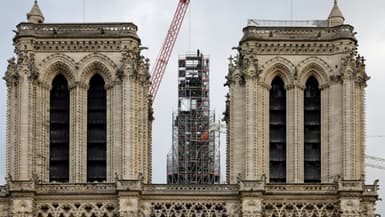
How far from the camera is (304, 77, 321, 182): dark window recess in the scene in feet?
249

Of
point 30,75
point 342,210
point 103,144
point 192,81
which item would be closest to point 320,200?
point 342,210

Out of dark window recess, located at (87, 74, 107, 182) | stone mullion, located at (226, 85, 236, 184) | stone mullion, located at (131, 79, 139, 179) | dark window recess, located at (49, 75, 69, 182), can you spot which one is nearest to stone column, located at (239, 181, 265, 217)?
stone mullion, located at (226, 85, 236, 184)

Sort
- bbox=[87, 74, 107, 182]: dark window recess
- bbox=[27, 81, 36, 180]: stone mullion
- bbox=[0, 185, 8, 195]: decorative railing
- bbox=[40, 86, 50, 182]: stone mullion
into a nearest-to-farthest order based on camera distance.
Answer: bbox=[27, 81, 36, 180]: stone mullion
bbox=[0, 185, 8, 195]: decorative railing
bbox=[40, 86, 50, 182]: stone mullion
bbox=[87, 74, 107, 182]: dark window recess

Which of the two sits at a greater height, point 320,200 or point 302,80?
point 302,80

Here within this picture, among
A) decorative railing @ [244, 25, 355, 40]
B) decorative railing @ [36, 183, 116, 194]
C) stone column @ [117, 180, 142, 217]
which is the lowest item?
stone column @ [117, 180, 142, 217]

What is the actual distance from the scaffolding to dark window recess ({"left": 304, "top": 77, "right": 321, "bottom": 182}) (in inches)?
1212

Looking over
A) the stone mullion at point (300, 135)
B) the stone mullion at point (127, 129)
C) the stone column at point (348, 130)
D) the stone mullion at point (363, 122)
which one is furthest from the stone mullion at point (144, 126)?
the stone mullion at point (363, 122)

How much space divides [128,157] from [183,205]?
3900 millimetres

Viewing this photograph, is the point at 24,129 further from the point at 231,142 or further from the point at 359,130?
the point at 359,130

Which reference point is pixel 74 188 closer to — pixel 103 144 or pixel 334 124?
pixel 103 144

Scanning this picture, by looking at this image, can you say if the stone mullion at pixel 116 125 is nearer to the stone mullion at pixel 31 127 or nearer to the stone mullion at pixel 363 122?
the stone mullion at pixel 31 127

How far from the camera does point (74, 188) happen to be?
74188mm

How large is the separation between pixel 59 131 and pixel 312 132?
13.8 metres

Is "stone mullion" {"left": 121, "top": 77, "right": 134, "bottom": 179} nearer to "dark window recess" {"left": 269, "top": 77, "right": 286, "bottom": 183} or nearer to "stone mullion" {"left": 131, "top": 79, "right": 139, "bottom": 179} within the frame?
"stone mullion" {"left": 131, "top": 79, "right": 139, "bottom": 179}
